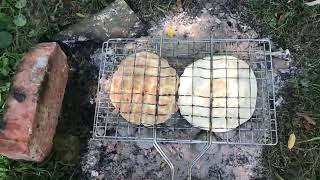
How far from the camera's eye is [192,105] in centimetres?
297

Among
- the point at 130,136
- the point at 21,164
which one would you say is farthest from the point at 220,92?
the point at 21,164

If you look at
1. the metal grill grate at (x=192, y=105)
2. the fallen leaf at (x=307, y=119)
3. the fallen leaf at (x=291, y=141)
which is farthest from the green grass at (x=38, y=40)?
the fallen leaf at (x=307, y=119)

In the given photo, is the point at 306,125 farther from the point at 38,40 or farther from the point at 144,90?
the point at 38,40

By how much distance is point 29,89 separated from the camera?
275cm

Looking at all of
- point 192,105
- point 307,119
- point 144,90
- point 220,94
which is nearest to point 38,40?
point 144,90

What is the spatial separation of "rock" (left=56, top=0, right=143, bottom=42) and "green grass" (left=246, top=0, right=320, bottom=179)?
86 centimetres

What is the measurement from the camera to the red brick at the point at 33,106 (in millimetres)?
2682

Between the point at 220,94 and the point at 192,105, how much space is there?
0.62ft

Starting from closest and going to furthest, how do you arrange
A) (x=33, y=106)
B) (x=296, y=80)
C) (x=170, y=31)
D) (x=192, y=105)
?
1. (x=33, y=106)
2. (x=192, y=105)
3. (x=296, y=80)
4. (x=170, y=31)

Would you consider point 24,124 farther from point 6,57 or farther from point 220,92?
point 220,92

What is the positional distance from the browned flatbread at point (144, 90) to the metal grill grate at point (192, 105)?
0.13 feet

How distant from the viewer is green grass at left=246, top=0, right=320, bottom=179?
297 cm

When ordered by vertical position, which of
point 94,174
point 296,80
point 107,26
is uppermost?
point 107,26

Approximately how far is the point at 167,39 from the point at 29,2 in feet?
3.42
